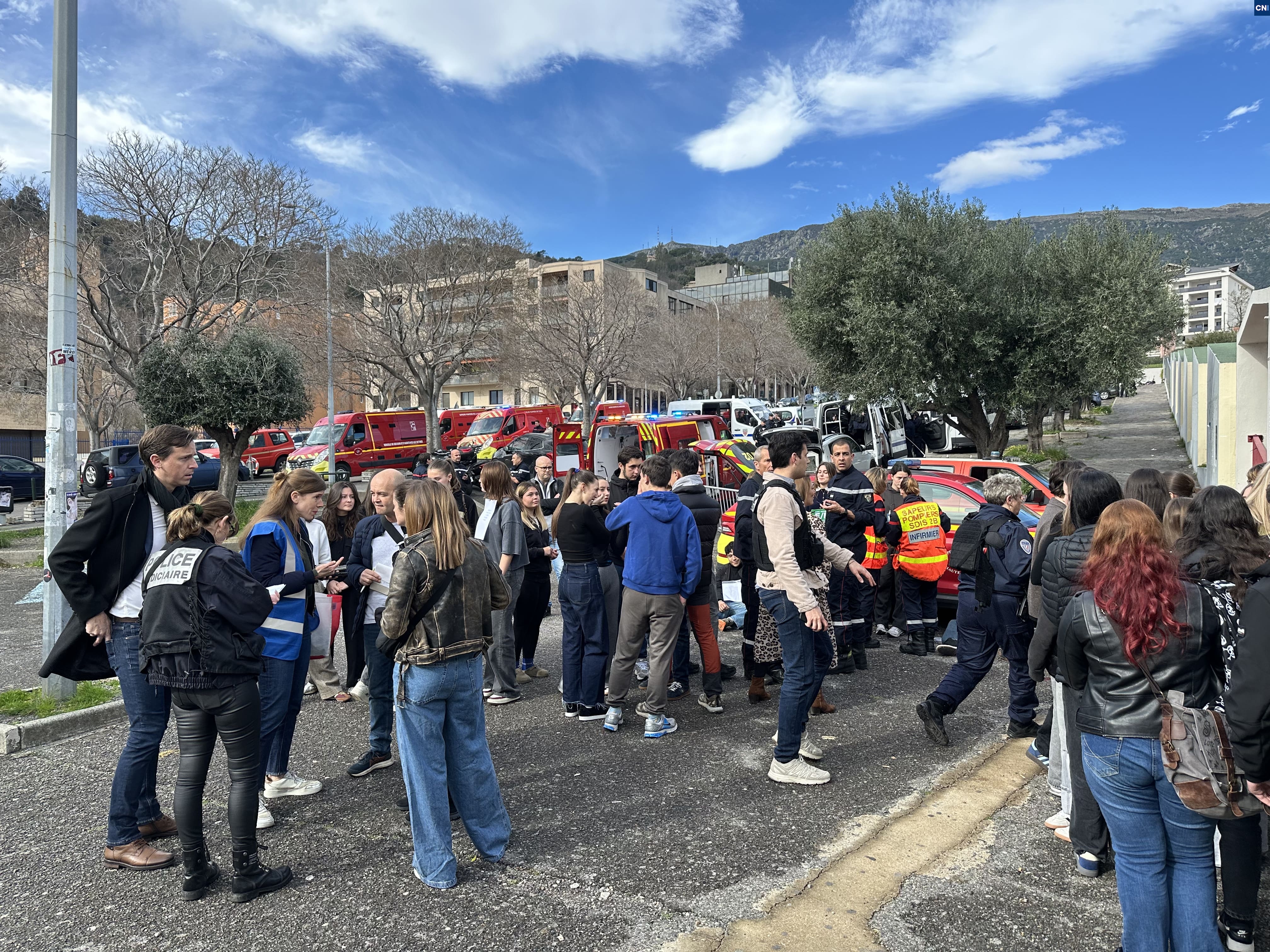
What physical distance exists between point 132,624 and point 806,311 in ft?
62.9

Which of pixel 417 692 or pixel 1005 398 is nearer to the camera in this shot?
pixel 417 692

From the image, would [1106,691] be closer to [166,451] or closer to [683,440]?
[166,451]

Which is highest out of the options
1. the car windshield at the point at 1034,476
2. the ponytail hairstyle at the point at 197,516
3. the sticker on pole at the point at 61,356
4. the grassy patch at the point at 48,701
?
the sticker on pole at the point at 61,356

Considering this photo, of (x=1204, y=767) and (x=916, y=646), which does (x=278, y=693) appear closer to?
(x=1204, y=767)

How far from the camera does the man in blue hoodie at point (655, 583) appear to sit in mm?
5246

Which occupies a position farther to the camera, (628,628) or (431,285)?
(431,285)

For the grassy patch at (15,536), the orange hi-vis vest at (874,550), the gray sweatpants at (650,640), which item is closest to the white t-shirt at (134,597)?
the gray sweatpants at (650,640)

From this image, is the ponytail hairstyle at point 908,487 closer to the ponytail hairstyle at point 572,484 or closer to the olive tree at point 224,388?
the ponytail hairstyle at point 572,484

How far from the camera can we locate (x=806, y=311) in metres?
21.1

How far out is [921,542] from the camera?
7445mm

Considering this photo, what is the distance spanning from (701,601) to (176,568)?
3.39 metres

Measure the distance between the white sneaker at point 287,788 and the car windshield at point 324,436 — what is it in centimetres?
2461

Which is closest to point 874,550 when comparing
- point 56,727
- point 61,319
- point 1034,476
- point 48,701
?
point 1034,476

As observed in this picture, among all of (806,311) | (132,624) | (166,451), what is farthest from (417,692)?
(806,311)
